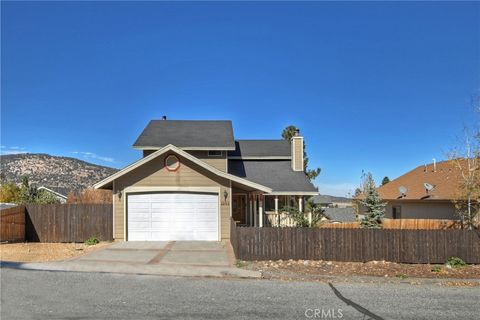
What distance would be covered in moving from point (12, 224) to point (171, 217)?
6.90 metres

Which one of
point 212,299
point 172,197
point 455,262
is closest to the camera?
point 212,299

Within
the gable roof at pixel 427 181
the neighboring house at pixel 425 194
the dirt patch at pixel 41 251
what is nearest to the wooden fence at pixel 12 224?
the dirt patch at pixel 41 251

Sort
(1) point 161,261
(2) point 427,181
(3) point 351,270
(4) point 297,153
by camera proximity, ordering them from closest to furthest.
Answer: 1. (3) point 351,270
2. (1) point 161,261
3. (4) point 297,153
4. (2) point 427,181

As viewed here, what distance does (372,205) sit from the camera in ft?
64.8

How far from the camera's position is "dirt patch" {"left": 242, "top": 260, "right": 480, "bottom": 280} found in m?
12.0

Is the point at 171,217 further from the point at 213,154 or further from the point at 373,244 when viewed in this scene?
the point at 373,244

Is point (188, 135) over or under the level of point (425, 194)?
over

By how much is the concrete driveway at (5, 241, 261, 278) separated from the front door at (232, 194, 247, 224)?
6.31 m

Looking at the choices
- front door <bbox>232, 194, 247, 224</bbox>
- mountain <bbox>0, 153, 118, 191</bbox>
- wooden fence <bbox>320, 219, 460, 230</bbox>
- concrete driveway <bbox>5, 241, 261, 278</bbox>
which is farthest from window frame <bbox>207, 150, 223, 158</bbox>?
mountain <bbox>0, 153, 118, 191</bbox>

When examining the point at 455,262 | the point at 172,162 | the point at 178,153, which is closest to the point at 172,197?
the point at 172,162

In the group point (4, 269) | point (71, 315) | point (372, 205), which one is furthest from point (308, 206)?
point (71, 315)

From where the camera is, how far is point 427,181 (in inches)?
1120

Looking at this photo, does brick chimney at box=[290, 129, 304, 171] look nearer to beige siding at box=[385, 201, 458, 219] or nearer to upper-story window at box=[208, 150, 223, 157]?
upper-story window at box=[208, 150, 223, 157]

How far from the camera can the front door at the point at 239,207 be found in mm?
23303
